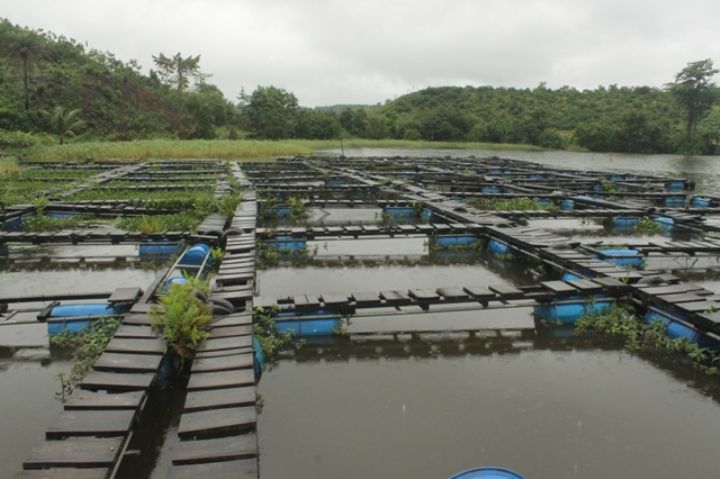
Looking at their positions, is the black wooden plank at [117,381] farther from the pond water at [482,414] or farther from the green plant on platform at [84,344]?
the pond water at [482,414]

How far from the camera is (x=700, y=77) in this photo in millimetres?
53719

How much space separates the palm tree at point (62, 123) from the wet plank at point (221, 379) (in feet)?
129

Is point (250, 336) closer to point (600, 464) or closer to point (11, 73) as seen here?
point (600, 464)

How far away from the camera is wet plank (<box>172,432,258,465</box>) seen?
3223 millimetres

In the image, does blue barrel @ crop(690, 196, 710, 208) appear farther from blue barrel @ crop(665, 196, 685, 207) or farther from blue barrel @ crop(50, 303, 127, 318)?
blue barrel @ crop(50, 303, 127, 318)

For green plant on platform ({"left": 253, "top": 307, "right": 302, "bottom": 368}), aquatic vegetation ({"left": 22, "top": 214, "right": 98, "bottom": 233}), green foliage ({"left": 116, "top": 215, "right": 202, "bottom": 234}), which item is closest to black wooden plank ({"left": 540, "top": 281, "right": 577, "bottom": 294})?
green plant on platform ({"left": 253, "top": 307, "right": 302, "bottom": 368})

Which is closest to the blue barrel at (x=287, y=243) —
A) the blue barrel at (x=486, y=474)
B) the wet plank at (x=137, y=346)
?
the wet plank at (x=137, y=346)

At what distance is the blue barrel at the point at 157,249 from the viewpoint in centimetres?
965

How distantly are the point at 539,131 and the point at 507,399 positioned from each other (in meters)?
61.0

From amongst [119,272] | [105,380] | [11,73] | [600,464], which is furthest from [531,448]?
[11,73]

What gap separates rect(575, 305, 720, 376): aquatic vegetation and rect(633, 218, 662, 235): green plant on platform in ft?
24.8

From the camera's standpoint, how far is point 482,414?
4.54 metres

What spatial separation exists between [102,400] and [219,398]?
2.96 ft

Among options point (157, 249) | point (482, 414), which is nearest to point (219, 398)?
point (482, 414)
